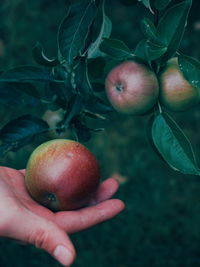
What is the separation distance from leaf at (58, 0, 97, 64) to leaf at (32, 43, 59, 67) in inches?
2.0

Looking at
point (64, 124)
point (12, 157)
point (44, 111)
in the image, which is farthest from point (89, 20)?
point (12, 157)

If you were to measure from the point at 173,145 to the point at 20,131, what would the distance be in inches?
16.4

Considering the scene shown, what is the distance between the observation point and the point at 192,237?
8.57 feet

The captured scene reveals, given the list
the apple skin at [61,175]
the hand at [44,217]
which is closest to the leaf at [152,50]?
the apple skin at [61,175]

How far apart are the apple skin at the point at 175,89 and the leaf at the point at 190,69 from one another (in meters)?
0.03

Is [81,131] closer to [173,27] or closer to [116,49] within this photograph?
[116,49]

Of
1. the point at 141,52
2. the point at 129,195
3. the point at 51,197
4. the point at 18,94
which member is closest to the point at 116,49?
the point at 141,52

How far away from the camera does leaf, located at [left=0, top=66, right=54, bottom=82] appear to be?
3.67ft

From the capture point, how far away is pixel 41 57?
Answer: 1145 millimetres

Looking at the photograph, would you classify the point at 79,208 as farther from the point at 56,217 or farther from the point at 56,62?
the point at 56,62

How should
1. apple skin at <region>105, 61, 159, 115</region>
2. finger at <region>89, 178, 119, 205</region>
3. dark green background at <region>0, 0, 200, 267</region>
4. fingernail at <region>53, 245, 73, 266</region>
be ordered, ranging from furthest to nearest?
1. dark green background at <region>0, 0, 200, 267</region>
2. finger at <region>89, 178, 119, 205</region>
3. apple skin at <region>105, 61, 159, 115</region>
4. fingernail at <region>53, 245, 73, 266</region>

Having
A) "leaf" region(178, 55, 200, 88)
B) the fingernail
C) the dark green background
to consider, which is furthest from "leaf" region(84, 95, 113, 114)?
the dark green background

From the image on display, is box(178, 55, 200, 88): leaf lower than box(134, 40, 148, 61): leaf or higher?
lower

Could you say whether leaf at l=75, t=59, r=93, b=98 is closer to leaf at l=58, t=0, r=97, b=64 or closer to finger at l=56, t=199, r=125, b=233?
leaf at l=58, t=0, r=97, b=64
